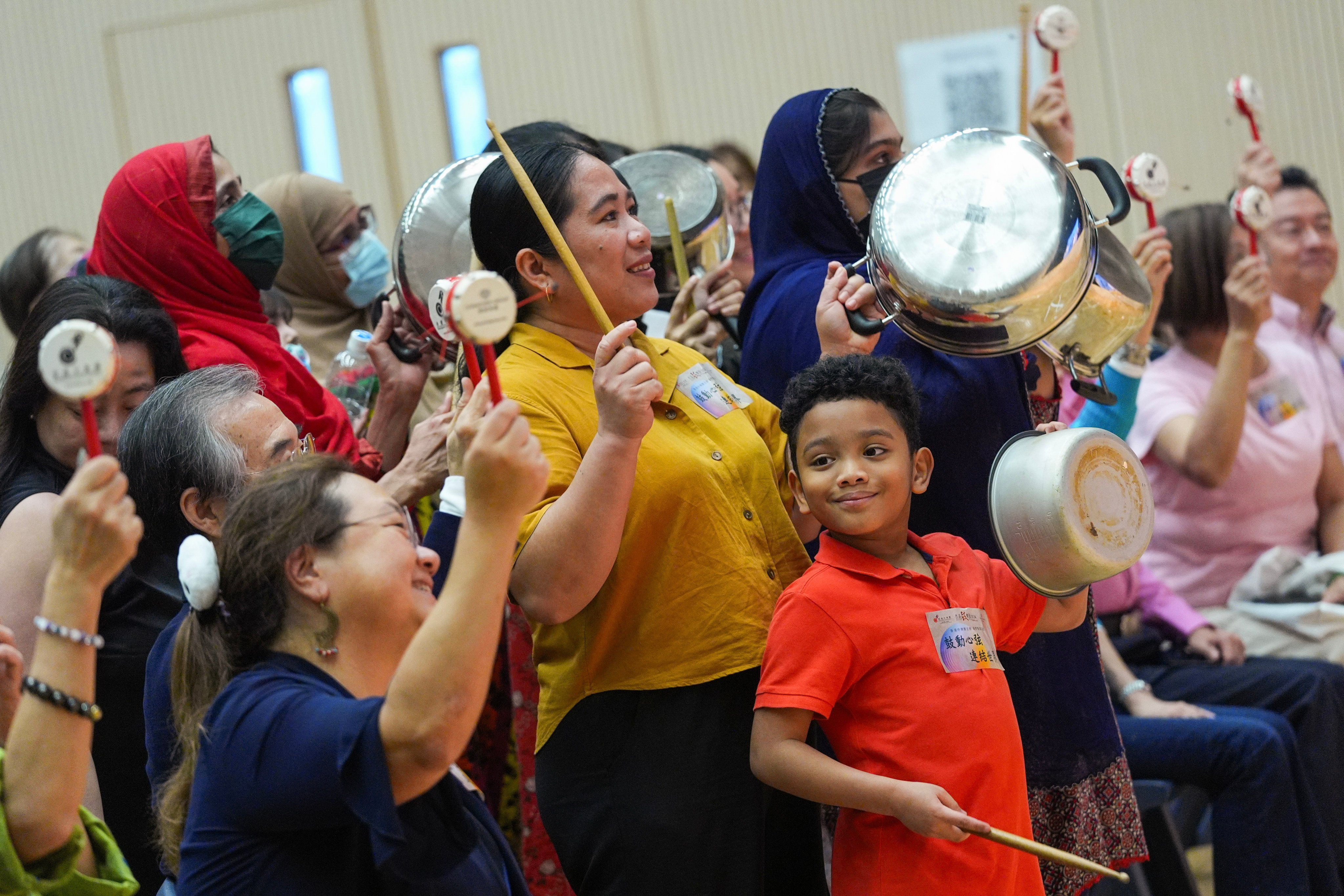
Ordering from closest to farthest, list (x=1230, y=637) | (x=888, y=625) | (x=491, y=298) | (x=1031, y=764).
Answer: (x=491, y=298) < (x=888, y=625) < (x=1031, y=764) < (x=1230, y=637)

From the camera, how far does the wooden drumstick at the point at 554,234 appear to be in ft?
5.24

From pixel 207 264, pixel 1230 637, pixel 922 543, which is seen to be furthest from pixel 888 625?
pixel 1230 637

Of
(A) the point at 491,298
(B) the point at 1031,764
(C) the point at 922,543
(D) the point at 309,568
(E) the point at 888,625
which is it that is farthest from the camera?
(B) the point at 1031,764

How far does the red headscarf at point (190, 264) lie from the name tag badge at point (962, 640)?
3.79 ft

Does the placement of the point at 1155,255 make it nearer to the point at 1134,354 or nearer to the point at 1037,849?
the point at 1134,354

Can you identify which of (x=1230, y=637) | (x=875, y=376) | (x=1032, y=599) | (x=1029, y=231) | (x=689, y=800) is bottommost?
(x=1230, y=637)

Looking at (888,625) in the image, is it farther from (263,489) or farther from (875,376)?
(263,489)

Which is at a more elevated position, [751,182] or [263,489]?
[751,182]

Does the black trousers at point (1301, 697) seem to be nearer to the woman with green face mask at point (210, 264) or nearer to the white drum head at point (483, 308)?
the woman with green face mask at point (210, 264)

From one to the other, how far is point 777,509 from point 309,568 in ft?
2.38

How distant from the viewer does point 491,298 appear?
116 centimetres

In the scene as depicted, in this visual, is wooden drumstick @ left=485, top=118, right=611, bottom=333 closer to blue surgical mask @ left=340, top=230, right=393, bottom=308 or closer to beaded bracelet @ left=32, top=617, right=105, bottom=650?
beaded bracelet @ left=32, top=617, right=105, bottom=650

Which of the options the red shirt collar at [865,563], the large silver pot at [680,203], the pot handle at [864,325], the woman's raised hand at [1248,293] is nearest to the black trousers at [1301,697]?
the woman's raised hand at [1248,293]

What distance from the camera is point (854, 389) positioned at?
1687 mm
